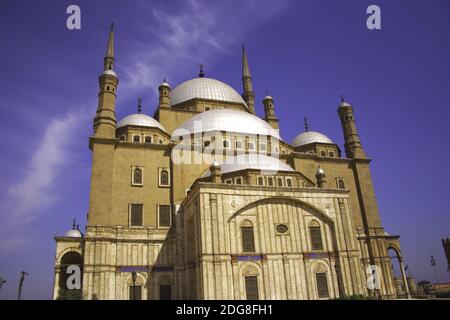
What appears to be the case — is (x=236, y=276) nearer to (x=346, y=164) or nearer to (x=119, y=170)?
(x=119, y=170)

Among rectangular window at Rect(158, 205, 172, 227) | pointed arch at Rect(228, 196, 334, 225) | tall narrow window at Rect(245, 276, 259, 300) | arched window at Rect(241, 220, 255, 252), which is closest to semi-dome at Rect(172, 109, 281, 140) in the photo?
rectangular window at Rect(158, 205, 172, 227)

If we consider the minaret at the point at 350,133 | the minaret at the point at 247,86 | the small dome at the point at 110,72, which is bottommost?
the minaret at the point at 350,133

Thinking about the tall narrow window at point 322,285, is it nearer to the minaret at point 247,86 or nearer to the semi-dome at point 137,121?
the semi-dome at point 137,121

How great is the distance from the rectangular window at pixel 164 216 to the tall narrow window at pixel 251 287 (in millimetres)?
8061

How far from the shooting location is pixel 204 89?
41.7 meters

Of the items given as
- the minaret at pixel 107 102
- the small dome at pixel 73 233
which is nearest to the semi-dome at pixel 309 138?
the minaret at pixel 107 102

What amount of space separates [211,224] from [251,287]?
4.84m

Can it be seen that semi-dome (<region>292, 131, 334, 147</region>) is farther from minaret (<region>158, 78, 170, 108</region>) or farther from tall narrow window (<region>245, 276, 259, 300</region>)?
tall narrow window (<region>245, 276, 259, 300</region>)

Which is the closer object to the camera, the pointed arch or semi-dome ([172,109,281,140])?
the pointed arch

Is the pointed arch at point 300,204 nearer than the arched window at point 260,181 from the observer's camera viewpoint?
Yes

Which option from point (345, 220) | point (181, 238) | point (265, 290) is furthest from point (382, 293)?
point (181, 238)

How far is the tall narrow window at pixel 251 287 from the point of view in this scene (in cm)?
2233

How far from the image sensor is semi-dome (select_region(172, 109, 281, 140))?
109 feet

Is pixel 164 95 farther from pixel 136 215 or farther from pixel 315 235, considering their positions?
pixel 315 235
